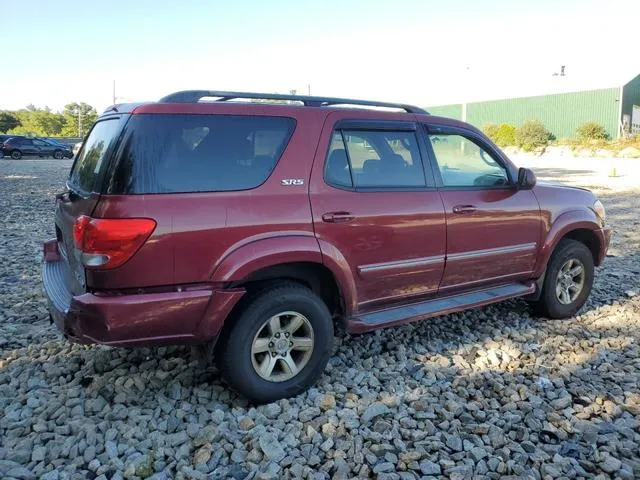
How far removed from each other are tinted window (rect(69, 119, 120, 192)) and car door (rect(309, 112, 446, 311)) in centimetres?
126

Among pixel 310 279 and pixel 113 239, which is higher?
pixel 113 239

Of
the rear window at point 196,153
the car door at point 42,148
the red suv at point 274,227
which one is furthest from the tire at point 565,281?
the car door at point 42,148

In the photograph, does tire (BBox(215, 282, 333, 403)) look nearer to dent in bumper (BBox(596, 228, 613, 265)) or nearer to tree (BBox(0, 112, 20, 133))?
dent in bumper (BBox(596, 228, 613, 265))

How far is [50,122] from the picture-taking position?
64.3 metres

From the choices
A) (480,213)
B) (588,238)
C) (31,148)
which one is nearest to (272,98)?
(480,213)

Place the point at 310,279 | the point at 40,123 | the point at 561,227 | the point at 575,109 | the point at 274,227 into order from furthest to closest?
1. the point at 40,123
2. the point at 575,109
3. the point at 561,227
4. the point at 310,279
5. the point at 274,227

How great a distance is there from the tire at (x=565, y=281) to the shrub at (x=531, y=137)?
3422 centimetres

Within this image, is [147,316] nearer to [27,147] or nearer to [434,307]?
[434,307]

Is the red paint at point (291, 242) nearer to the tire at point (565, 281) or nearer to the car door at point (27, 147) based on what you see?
the tire at point (565, 281)

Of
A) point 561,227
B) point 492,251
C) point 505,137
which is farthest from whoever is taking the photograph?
point 505,137

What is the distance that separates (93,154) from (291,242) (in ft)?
4.66

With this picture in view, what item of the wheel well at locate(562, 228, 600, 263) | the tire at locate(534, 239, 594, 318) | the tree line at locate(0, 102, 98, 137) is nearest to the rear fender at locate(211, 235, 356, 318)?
the tire at locate(534, 239, 594, 318)

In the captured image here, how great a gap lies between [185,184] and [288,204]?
2.10 ft

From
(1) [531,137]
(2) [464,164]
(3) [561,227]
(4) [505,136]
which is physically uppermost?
(4) [505,136]
